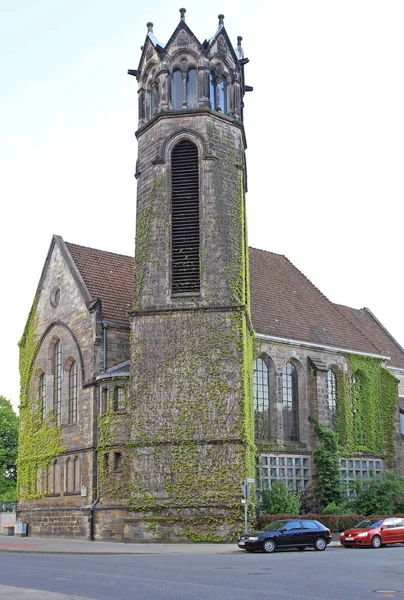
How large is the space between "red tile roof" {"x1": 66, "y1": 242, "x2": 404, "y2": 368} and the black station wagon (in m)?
13.9

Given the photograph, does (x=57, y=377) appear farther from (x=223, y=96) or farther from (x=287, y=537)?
(x=287, y=537)

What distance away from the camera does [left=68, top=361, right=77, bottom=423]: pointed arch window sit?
38.2 meters

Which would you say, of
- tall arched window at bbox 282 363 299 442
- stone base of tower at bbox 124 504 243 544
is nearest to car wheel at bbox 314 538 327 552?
stone base of tower at bbox 124 504 243 544

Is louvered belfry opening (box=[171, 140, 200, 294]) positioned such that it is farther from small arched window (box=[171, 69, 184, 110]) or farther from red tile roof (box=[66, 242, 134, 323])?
red tile roof (box=[66, 242, 134, 323])

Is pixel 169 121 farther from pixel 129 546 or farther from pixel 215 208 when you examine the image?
pixel 129 546

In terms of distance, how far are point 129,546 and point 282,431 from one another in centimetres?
1226

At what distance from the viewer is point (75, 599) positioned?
40.4 feet

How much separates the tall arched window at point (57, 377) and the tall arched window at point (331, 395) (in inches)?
551

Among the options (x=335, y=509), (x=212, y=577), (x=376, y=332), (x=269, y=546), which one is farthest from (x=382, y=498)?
(x=212, y=577)

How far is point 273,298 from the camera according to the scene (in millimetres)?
43438

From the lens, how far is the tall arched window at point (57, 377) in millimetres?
39625

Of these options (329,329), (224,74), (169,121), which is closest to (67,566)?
(169,121)

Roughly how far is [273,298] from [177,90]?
1331cm

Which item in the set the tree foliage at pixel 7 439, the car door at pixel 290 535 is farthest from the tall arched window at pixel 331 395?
the tree foliage at pixel 7 439
